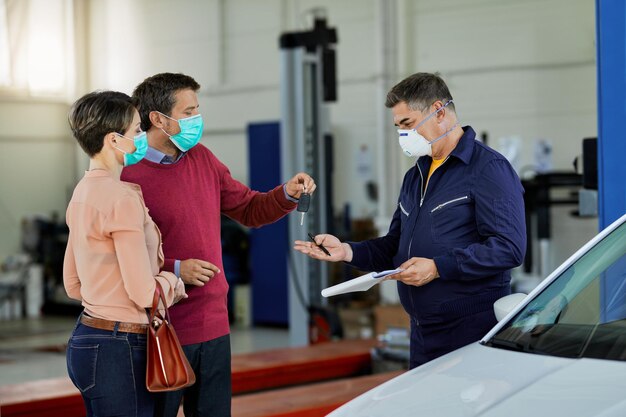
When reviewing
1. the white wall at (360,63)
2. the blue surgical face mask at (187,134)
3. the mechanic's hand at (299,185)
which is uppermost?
the white wall at (360,63)

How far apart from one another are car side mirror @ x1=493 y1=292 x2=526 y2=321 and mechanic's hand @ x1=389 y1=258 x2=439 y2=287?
0.20m

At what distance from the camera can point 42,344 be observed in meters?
9.75

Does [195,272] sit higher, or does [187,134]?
[187,134]

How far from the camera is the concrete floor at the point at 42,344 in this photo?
320 inches

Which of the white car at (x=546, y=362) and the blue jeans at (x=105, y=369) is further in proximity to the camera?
the blue jeans at (x=105, y=369)

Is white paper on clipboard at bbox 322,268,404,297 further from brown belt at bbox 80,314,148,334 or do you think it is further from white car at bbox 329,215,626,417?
brown belt at bbox 80,314,148,334

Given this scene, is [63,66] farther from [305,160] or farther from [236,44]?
[305,160]

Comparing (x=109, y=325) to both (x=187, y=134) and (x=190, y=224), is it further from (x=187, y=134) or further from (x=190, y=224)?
(x=187, y=134)

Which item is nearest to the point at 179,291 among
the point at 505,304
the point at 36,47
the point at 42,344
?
the point at 505,304

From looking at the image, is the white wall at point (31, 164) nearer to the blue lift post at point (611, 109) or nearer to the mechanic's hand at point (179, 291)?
the blue lift post at point (611, 109)

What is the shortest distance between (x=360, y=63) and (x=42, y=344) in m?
Result: 4.67

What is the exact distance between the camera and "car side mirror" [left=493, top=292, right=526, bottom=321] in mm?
2695

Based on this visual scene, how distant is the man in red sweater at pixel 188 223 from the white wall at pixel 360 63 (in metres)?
5.88

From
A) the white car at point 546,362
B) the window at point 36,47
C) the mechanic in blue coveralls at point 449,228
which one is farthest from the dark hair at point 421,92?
the window at point 36,47
